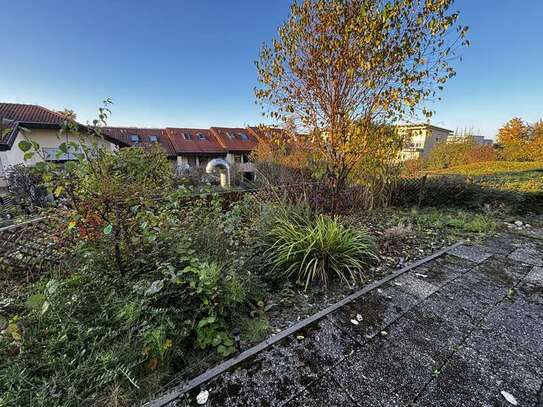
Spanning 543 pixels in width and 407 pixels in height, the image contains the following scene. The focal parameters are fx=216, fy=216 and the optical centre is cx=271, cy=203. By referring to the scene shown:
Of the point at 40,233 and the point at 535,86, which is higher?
the point at 535,86

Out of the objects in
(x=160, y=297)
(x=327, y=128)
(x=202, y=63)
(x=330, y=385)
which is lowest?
(x=330, y=385)

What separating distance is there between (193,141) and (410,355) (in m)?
22.8

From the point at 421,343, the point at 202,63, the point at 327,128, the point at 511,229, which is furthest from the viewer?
the point at 202,63

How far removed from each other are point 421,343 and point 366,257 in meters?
1.15

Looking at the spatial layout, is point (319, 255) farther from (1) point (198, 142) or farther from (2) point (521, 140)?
(1) point (198, 142)

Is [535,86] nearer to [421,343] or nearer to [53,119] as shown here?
[421,343]

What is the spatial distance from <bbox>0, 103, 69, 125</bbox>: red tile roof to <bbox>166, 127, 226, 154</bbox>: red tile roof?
923 cm

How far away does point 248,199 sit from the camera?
4047mm

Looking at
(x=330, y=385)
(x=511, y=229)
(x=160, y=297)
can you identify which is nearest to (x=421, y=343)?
(x=330, y=385)

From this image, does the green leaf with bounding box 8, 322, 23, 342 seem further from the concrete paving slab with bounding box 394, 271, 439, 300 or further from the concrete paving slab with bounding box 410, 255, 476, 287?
the concrete paving slab with bounding box 410, 255, 476, 287

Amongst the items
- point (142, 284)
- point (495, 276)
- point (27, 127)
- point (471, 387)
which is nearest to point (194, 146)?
point (27, 127)

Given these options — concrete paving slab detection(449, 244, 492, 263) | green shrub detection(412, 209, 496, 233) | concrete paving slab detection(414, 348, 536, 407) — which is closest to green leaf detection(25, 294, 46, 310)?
concrete paving slab detection(414, 348, 536, 407)

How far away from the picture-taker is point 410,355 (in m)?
1.36

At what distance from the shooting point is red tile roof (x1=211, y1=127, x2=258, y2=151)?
22031mm
